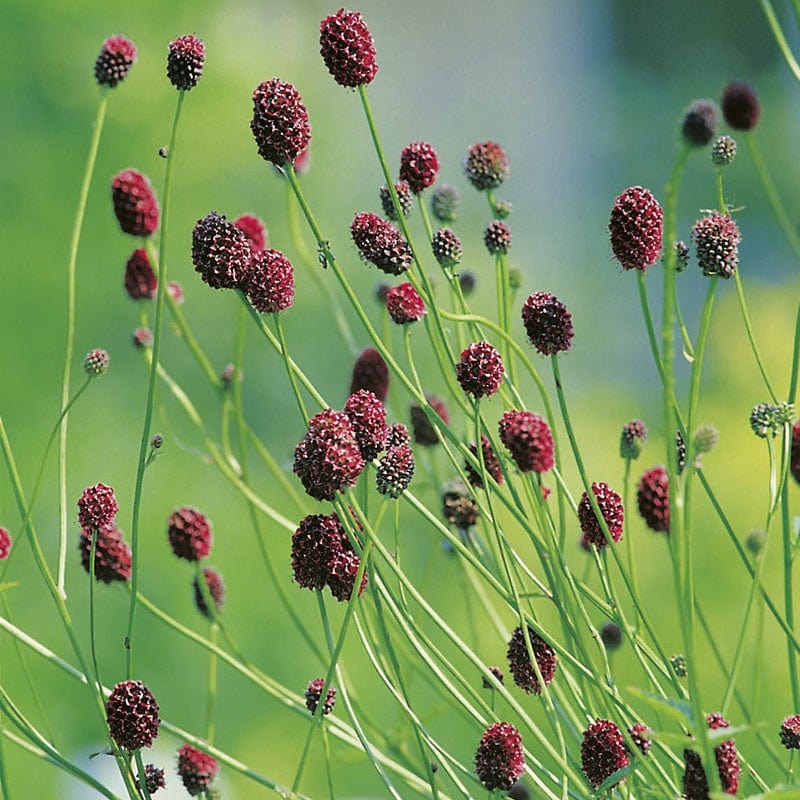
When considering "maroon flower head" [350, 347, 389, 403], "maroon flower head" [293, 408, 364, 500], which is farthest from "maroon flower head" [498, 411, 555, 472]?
"maroon flower head" [350, 347, 389, 403]

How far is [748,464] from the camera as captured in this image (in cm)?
154

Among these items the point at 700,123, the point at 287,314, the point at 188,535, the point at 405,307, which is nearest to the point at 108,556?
the point at 188,535

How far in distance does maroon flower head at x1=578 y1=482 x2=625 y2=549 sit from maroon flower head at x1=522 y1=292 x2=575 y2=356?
0.15ft

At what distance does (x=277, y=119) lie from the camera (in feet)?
1.20

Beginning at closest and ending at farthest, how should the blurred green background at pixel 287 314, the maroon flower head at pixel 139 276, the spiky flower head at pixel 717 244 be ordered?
1. the spiky flower head at pixel 717 244
2. the maroon flower head at pixel 139 276
3. the blurred green background at pixel 287 314

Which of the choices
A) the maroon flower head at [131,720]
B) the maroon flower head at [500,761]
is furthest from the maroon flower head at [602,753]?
the maroon flower head at [131,720]

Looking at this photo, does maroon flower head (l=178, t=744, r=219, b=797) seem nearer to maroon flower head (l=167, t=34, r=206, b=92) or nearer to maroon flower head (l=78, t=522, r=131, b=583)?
maroon flower head (l=78, t=522, r=131, b=583)

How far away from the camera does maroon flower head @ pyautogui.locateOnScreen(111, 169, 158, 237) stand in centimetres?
47

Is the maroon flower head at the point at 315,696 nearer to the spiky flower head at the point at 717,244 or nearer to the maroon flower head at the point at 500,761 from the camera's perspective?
the maroon flower head at the point at 500,761

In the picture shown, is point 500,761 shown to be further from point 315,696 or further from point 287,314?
point 287,314

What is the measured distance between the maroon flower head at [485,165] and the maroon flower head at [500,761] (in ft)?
0.73

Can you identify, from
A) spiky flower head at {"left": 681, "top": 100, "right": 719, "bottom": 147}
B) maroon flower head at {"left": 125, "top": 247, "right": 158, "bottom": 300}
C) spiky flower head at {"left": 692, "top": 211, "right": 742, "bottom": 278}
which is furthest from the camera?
maroon flower head at {"left": 125, "top": 247, "right": 158, "bottom": 300}

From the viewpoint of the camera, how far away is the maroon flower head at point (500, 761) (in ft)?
1.16

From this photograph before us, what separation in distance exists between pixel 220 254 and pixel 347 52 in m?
0.07
